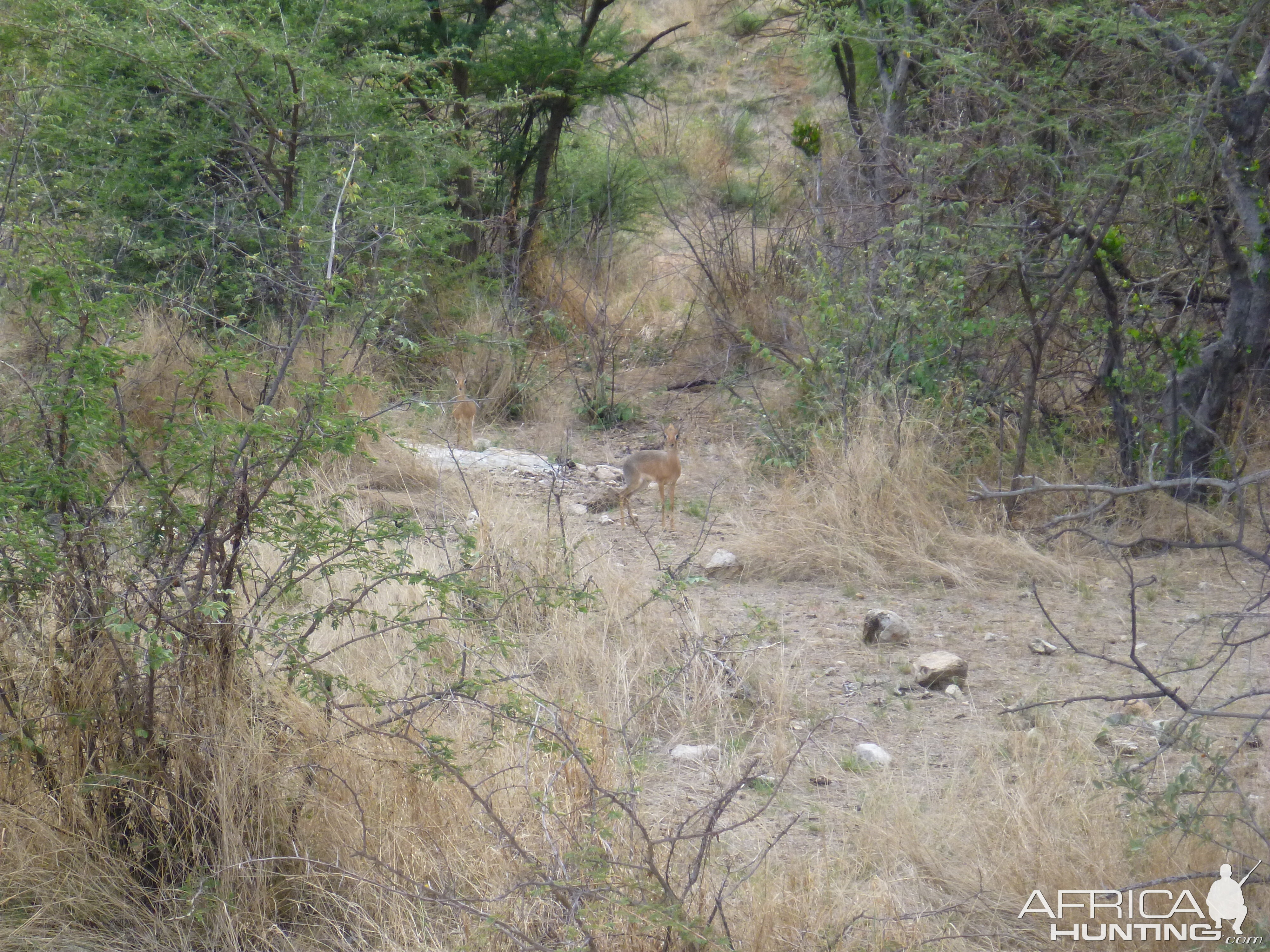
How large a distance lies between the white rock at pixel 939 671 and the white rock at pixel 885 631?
1.22 ft

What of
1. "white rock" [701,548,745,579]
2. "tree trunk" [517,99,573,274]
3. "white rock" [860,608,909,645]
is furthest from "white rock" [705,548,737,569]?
"tree trunk" [517,99,573,274]

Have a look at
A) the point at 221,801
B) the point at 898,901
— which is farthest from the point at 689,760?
the point at 221,801

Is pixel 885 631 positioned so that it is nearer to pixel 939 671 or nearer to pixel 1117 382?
pixel 939 671

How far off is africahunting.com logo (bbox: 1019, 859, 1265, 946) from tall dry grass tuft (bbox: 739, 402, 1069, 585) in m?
2.72

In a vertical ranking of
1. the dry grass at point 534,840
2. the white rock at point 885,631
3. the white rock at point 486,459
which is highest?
the dry grass at point 534,840

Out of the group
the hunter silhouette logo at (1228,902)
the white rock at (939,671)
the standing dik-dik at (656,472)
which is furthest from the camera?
the standing dik-dik at (656,472)

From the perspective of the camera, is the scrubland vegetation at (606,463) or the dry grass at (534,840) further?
the scrubland vegetation at (606,463)

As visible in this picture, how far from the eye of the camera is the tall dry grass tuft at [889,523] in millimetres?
5336

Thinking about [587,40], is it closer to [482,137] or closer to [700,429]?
[482,137]

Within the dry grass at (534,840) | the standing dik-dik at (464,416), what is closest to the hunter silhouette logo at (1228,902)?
the dry grass at (534,840)

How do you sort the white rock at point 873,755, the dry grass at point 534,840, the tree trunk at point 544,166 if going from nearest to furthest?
the dry grass at point 534,840 < the white rock at point 873,755 < the tree trunk at point 544,166

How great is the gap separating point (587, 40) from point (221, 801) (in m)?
8.90

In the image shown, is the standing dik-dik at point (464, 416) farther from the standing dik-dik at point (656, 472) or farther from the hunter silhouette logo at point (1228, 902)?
the hunter silhouette logo at point (1228, 902)

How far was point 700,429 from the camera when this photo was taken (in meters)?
8.31
